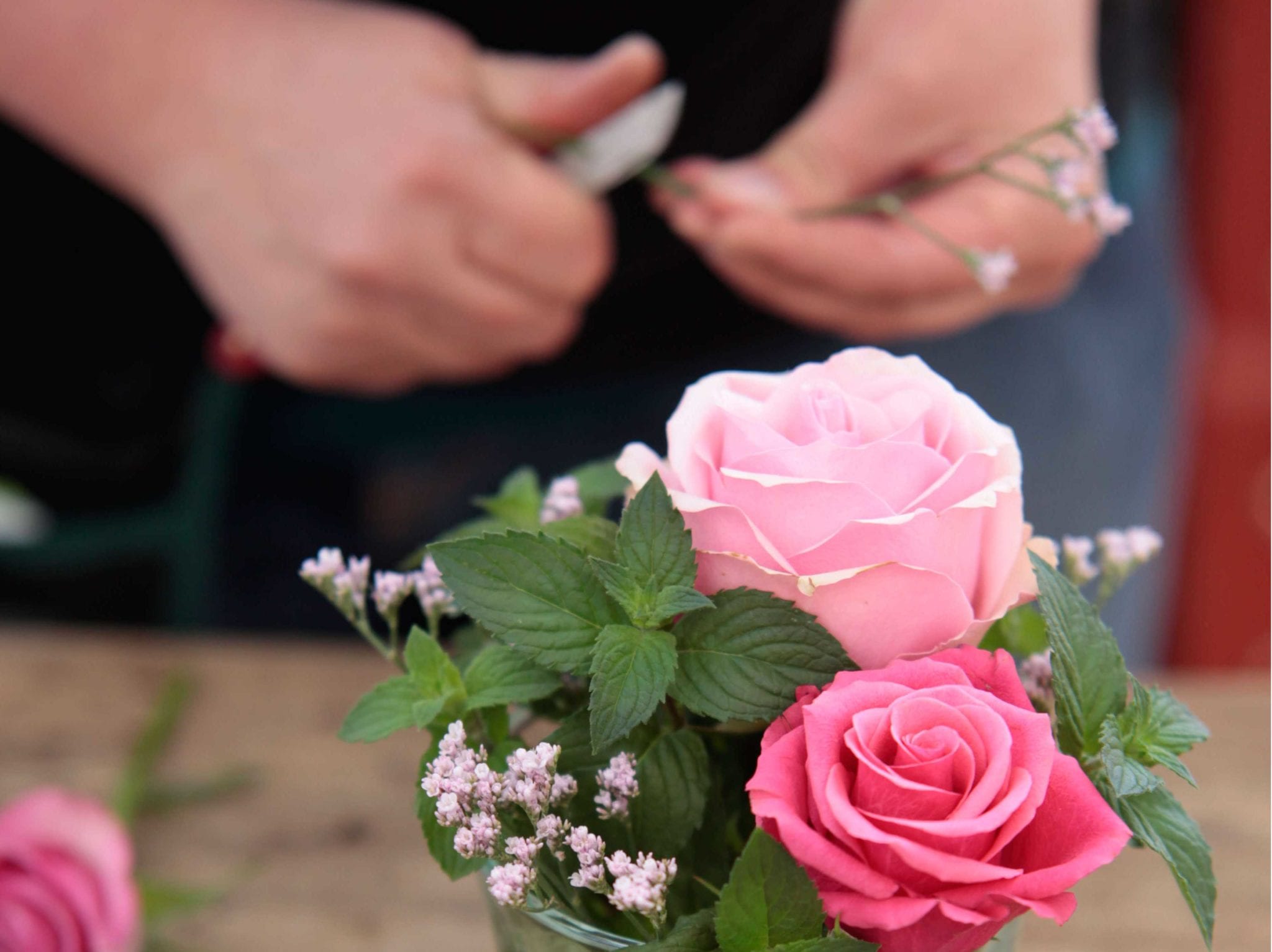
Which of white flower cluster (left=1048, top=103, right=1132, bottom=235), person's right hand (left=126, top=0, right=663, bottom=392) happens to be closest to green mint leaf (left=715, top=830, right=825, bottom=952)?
white flower cluster (left=1048, top=103, right=1132, bottom=235)

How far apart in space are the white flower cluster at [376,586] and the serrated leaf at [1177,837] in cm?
16

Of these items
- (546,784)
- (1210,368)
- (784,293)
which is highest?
(546,784)

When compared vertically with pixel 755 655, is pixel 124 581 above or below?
below

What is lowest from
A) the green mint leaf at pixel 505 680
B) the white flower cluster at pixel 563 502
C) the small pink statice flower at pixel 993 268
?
the green mint leaf at pixel 505 680

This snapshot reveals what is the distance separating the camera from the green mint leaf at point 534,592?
25 centimetres

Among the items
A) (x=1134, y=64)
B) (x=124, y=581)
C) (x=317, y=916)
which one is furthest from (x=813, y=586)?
(x=124, y=581)

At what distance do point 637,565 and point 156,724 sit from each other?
1.62ft

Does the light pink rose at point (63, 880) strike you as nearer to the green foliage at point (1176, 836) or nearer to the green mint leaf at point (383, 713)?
the green mint leaf at point (383, 713)

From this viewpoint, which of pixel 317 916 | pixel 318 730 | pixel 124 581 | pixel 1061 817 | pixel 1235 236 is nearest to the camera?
pixel 1061 817

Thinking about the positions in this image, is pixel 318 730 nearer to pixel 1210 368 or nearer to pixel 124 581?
pixel 124 581

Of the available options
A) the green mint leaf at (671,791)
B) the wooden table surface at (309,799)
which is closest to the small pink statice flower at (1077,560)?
the green mint leaf at (671,791)

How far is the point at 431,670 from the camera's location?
267 millimetres

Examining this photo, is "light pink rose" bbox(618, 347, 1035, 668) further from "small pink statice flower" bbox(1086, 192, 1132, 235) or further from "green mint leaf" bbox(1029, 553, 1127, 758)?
"small pink statice flower" bbox(1086, 192, 1132, 235)

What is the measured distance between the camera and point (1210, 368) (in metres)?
1.06
